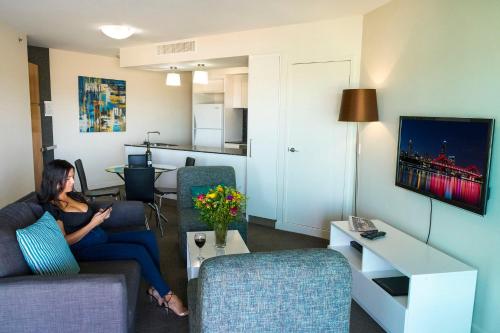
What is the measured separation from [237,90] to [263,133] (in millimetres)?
2516

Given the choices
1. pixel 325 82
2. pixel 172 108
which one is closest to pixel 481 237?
pixel 325 82

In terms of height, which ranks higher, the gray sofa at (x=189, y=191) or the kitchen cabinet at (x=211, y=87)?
the kitchen cabinet at (x=211, y=87)

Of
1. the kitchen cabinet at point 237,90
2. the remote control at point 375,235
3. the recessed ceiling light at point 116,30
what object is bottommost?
the remote control at point 375,235

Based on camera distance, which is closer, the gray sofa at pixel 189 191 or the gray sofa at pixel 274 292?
the gray sofa at pixel 274 292

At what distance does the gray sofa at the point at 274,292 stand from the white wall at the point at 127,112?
6128 mm

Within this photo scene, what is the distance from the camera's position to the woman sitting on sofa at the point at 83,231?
2650mm

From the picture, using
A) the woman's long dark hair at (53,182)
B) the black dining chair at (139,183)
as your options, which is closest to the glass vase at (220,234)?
the woman's long dark hair at (53,182)

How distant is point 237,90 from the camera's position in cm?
726

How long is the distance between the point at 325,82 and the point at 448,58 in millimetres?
1724

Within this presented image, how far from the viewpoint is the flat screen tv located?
242 centimetres

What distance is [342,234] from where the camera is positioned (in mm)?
3561

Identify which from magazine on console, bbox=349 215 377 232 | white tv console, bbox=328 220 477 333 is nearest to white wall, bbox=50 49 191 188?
magazine on console, bbox=349 215 377 232

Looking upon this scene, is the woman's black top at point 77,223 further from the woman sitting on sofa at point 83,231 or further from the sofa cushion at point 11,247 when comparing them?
the sofa cushion at point 11,247

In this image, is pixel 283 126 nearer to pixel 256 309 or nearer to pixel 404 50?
pixel 404 50
